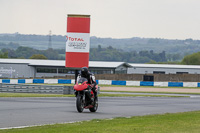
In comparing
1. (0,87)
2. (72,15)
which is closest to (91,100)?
(72,15)

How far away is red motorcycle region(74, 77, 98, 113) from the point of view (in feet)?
53.1

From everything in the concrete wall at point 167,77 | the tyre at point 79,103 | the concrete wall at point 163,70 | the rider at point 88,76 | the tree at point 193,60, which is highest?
the tree at point 193,60

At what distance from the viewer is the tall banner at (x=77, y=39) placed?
31.7 m

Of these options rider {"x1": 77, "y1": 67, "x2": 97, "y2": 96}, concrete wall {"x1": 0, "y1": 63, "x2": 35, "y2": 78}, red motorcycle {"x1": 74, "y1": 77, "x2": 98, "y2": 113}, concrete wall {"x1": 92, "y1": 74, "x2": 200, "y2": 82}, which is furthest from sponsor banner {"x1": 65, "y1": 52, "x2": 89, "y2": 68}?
concrete wall {"x1": 0, "y1": 63, "x2": 35, "y2": 78}

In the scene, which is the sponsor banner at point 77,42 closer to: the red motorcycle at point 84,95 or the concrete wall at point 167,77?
the red motorcycle at point 84,95

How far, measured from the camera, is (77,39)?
1262 inches

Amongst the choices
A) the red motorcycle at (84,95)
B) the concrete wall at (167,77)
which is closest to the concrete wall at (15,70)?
the concrete wall at (167,77)

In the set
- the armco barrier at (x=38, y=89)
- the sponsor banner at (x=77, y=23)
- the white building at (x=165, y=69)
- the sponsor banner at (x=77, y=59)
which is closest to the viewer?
the sponsor banner at (x=77, y=23)

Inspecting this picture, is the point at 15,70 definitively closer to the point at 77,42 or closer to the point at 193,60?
the point at 77,42

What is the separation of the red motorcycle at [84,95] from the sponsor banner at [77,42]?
1509cm

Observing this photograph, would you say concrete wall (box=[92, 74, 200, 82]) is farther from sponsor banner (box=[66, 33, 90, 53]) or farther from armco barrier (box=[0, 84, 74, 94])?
sponsor banner (box=[66, 33, 90, 53])

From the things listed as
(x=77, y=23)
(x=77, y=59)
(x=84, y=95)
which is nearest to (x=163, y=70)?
(x=77, y=59)

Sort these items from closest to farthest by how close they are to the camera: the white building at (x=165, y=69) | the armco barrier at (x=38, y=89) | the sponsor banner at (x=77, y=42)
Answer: the sponsor banner at (x=77, y=42) → the armco barrier at (x=38, y=89) → the white building at (x=165, y=69)

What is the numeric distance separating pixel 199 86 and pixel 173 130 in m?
43.7
